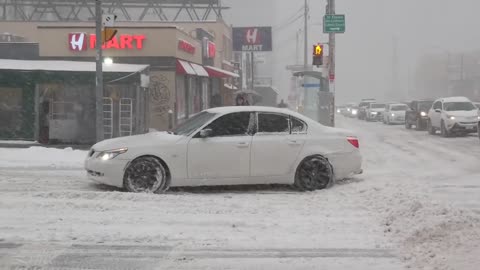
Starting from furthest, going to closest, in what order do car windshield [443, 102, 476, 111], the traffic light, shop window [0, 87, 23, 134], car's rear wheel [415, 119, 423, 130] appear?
car's rear wheel [415, 119, 423, 130]
car windshield [443, 102, 476, 111]
the traffic light
shop window [0, 87, 23, 134]

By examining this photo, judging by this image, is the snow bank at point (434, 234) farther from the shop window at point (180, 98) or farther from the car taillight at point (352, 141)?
the shop window at point (180, 98)

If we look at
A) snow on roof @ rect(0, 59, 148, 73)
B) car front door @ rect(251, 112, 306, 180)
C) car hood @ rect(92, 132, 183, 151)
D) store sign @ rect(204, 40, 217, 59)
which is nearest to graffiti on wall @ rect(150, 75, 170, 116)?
snow on roof @ rect(0, 59, 148, 73)

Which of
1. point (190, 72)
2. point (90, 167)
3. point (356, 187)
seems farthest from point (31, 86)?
point (356, 187)

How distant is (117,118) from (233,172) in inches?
400

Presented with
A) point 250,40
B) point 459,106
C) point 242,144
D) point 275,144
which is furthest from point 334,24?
point 250,40

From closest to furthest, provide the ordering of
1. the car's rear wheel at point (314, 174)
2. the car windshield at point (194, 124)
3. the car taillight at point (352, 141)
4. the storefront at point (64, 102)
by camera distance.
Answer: the car windshield at point (194, 124) < the car's rear wheel at point (314, 174) < the car taillight at point (352, 141) < the storefront at point (64, 102)

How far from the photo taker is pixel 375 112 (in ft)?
154

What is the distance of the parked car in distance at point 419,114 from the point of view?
102ft

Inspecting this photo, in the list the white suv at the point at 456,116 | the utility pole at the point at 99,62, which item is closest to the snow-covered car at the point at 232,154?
the utility pole at the point at 99,62

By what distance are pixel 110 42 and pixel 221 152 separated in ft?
48.3

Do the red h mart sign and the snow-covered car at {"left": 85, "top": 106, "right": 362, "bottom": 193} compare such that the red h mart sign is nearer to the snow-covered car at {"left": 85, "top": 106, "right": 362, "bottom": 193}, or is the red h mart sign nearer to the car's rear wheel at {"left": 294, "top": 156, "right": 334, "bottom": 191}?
the snow-covered car at {"left": 85, "top": 106, "right": 362, "bottom": 193}

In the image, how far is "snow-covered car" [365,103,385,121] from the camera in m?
46.8

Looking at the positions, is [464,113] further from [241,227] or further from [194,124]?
[241,227]

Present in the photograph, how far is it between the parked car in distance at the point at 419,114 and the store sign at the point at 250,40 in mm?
15117
